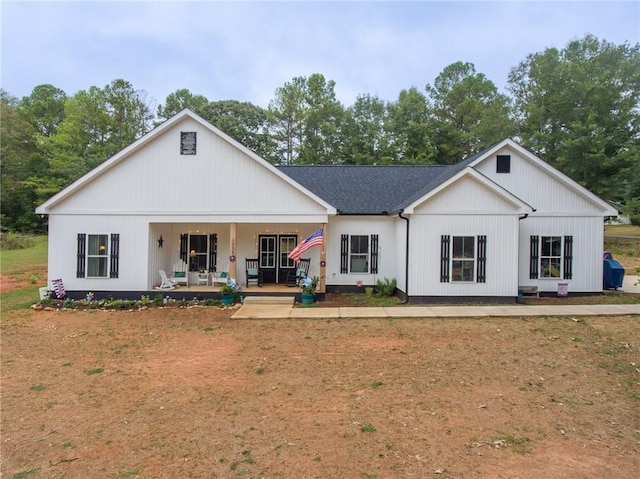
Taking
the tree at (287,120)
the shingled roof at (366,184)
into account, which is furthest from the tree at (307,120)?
the shingled roof at (366,184)

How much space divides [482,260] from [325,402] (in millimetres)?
8917

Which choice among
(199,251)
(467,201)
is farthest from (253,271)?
(467,201)

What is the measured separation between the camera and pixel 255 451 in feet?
13.8

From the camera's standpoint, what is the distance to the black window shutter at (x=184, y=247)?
15118mm

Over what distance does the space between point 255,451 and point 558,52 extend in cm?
3787

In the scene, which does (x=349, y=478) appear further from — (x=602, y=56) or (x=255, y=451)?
(x=602, y=56)

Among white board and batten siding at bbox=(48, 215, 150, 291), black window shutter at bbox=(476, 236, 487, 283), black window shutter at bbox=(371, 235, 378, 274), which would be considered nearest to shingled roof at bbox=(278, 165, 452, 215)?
black window shutter at bbox=(371, 235, 378, 274)

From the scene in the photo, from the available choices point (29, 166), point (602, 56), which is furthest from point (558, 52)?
point (29, 166)

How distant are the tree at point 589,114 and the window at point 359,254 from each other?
1918cm

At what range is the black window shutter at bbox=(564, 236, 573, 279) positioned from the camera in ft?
45.5

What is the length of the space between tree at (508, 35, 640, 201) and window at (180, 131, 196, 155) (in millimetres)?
24530

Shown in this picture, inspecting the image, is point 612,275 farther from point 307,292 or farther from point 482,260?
point 307,292

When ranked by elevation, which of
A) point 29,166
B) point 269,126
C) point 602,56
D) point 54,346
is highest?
point 602,56

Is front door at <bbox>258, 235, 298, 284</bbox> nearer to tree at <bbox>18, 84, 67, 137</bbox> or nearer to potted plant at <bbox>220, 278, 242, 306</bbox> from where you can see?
potted plant at <bbox>220, 278, 242, 306</bbox>
